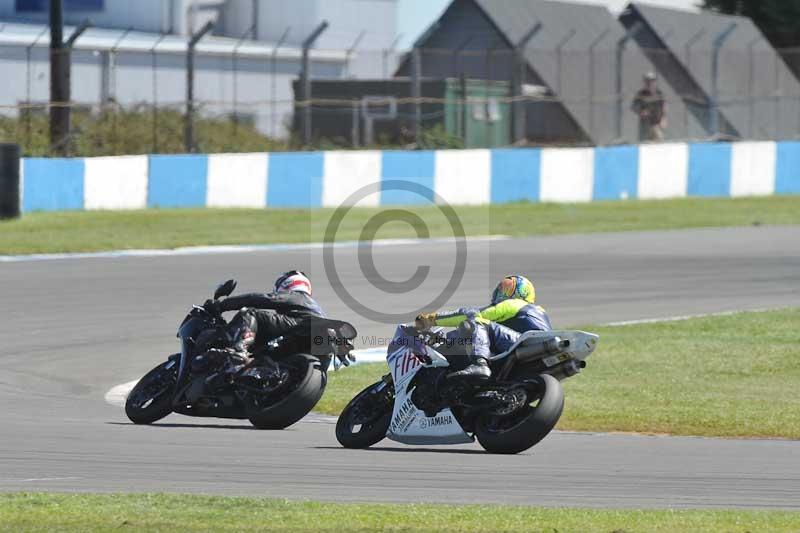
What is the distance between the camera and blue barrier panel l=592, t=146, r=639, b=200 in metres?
30.2

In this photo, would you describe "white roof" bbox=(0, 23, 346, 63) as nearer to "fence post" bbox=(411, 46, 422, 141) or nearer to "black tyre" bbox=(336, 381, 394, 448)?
"fence post" bbox=(411, 46, 422, 141)

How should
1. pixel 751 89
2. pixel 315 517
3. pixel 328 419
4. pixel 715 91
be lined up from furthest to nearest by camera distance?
pixel 751 89
pixel 715 91
pixel 328 419
pixel 315 517

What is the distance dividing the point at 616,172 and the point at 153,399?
853 inches

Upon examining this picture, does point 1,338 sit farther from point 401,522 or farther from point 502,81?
point 502,81

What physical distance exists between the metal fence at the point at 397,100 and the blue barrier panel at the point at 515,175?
2.43 m

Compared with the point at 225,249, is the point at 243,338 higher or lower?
higher

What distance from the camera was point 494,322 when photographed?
29.2ft

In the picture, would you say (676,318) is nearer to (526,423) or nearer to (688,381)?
(688,381)

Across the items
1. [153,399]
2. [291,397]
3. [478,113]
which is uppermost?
[478,113]

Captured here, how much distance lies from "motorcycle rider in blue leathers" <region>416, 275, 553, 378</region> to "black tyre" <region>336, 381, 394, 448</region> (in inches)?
21.8

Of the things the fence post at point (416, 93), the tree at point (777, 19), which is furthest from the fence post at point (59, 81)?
the tree at point (777, 19)

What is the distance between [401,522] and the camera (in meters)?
6.62

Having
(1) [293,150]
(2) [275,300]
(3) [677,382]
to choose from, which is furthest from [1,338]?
(1) [293,150]

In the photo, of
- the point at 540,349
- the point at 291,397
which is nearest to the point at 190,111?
the point at 291,397
